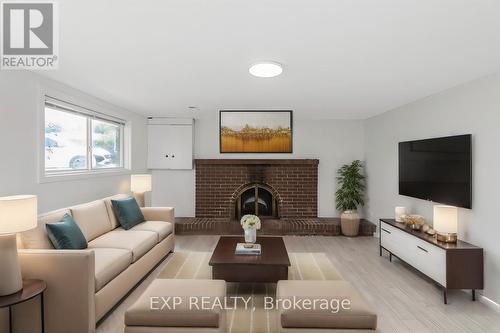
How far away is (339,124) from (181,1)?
16.4 ft

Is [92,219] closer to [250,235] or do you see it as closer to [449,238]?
[250,235]

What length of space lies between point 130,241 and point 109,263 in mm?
648

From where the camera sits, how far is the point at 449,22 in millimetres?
1851

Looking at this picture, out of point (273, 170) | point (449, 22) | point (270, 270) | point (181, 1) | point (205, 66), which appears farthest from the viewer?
point (273, 170)

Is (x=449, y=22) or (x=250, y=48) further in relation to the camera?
(x=250, y=48)

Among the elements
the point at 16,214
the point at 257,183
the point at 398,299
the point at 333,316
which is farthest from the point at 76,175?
the point at 398,299

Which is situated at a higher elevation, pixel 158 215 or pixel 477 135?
pixel 477 135

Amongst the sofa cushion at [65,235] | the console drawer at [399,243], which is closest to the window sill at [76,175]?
the sofa cushion at [65,235]

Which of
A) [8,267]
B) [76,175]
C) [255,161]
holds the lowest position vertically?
[8,267]

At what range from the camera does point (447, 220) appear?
3.09 meters

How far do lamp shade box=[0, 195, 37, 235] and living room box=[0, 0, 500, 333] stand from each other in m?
0.01

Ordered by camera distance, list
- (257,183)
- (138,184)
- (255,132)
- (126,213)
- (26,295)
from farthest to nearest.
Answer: (257,183) → (255,132) → (138,184) → (126,213) → (26,295)

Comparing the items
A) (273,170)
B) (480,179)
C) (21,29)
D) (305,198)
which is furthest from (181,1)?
(305,198)

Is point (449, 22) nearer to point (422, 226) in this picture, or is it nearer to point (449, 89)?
point (449, 89)
